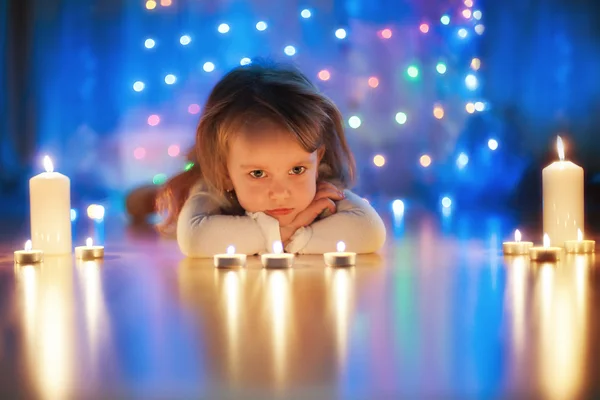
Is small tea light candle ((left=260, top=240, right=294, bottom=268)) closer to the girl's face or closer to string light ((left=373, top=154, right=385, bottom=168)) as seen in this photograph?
the girl's face

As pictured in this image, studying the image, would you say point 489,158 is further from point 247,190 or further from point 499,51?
point 247,190

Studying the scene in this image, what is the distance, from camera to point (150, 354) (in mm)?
945

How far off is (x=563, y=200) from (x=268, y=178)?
763mm

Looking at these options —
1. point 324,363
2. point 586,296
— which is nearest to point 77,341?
point 324,363

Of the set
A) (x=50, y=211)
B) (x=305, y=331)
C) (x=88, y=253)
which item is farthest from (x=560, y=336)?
(x=50, y=211)

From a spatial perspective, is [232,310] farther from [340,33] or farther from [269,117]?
[340,33]

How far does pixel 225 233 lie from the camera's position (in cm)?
187

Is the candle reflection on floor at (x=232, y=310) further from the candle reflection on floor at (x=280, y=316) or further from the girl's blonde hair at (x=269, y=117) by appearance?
the girl's blonde hair at (x=269, y=117)

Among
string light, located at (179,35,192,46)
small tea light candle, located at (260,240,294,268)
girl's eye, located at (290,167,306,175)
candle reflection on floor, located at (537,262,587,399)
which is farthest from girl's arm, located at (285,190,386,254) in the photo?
string light, located at (179,35,192,46)

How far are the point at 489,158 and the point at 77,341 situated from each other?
357 cm

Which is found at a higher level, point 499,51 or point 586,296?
point 499,51

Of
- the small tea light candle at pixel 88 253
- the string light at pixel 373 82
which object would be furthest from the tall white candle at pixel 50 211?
the string light at pixel 373 82

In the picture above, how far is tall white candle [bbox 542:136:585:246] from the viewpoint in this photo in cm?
197

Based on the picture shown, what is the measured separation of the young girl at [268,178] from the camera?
1.87 metres
